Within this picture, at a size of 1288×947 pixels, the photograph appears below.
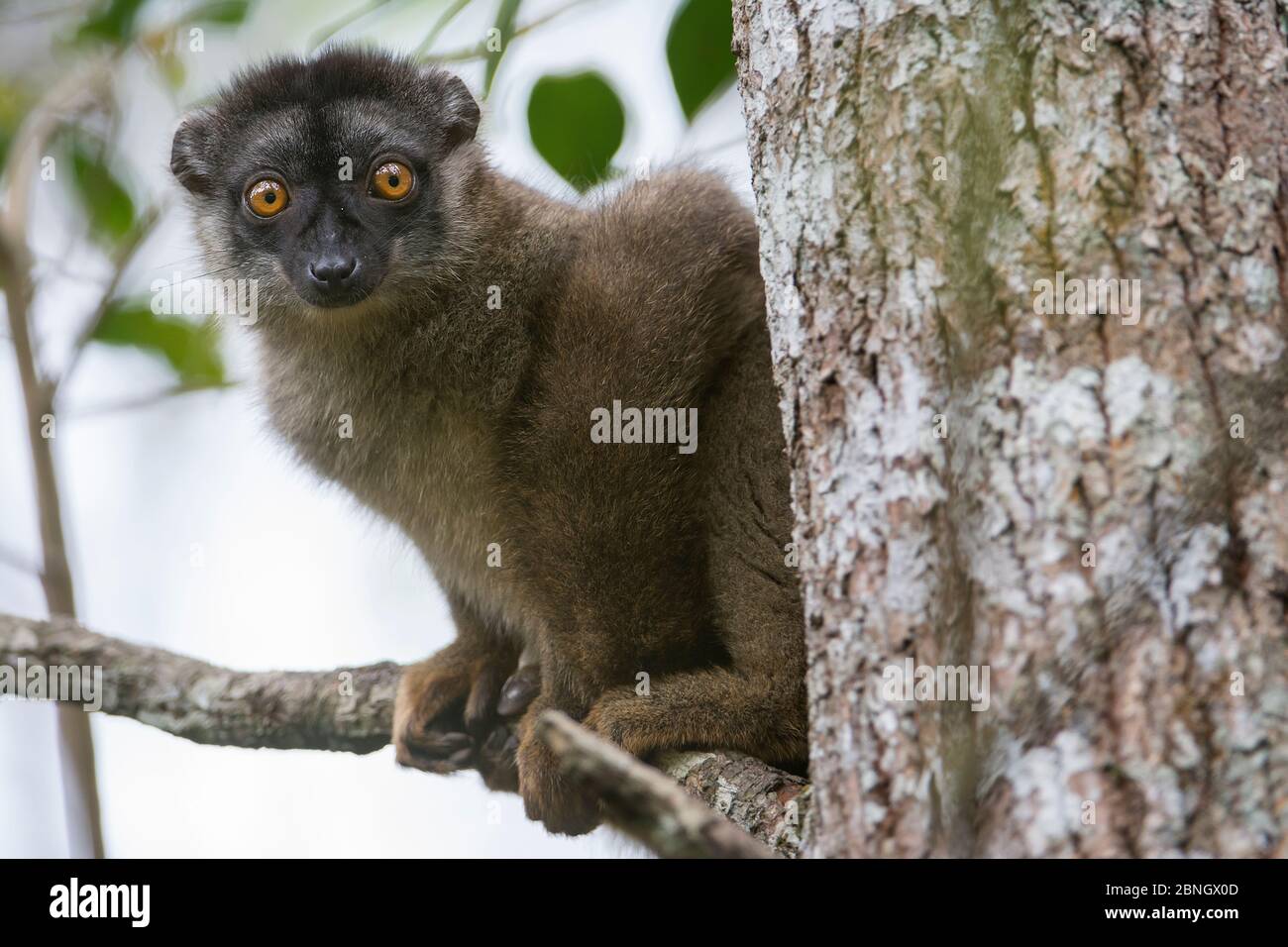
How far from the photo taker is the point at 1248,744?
2.29m

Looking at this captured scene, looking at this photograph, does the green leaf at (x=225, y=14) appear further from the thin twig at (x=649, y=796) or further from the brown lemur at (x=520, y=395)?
the thin twig at (x=649, y=796)

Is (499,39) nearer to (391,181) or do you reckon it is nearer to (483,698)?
(391,181)

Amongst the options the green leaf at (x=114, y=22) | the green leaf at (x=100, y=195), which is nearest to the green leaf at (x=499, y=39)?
the green leaf at (x=114, y=22)

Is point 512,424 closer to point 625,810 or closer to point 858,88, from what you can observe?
point 858,88

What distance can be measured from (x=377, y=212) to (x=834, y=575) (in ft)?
11.4

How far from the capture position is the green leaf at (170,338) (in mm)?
6309

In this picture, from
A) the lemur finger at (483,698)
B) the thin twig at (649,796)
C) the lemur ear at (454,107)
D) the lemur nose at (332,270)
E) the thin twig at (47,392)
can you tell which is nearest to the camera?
the thin twig at (649,796)

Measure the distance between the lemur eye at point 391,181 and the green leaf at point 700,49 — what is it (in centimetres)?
143

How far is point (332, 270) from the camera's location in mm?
5168

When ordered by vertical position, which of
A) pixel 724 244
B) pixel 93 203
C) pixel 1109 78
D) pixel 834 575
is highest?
pixel 93 203

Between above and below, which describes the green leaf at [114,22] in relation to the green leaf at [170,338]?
above

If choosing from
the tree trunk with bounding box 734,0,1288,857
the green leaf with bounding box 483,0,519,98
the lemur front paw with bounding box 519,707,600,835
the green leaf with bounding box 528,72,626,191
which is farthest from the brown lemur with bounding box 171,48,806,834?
the tree trunk with bounding box 734,0,1288,857

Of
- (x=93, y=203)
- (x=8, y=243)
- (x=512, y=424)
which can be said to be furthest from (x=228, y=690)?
(x=93, y=203)

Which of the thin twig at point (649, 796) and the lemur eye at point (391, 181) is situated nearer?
the thin twig at point (649, 796)
